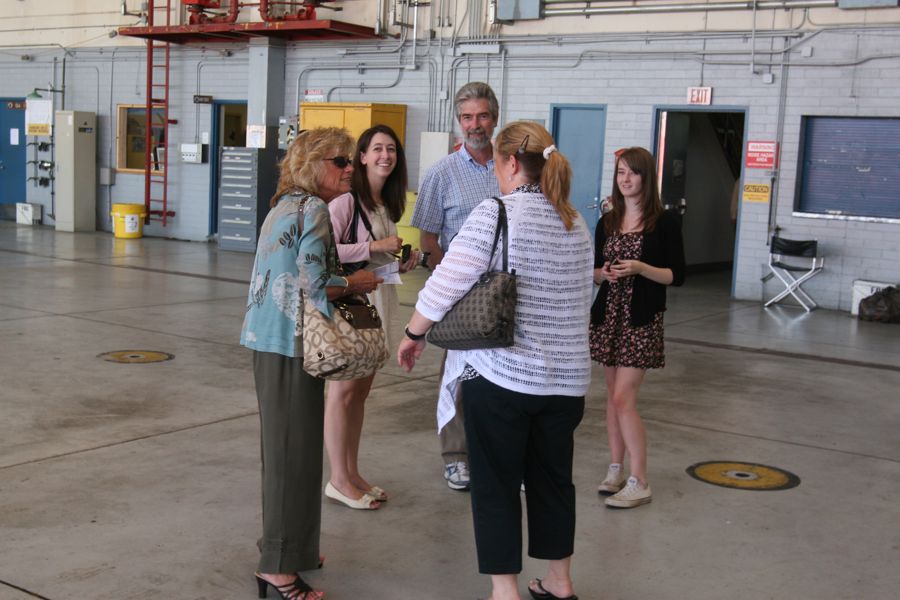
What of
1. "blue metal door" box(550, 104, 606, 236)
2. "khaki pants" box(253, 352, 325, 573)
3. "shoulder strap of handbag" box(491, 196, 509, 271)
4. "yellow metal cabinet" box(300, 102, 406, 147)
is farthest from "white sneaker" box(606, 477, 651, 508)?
"yellow metal cabinet" box(300, 102, 406, 147)

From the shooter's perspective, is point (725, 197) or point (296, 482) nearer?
point (296, 482)

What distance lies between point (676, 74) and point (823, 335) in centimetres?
412

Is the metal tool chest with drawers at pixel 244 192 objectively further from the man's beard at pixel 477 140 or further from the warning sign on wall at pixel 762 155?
the man's beard at pixel 477 140

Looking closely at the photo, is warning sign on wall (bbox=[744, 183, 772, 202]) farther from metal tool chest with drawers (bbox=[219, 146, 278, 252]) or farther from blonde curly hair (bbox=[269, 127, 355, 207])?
blonde curly hair (bbox=[269, 127, 355, 207])

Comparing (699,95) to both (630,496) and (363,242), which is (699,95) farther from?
(363,242)

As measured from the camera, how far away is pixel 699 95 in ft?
40.1

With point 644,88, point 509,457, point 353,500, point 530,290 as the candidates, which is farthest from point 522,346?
point 644,88

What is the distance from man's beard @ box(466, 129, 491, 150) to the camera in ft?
15.6

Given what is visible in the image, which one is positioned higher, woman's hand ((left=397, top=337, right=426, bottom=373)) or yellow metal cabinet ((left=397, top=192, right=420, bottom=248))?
woman's hand ((left=397, top=337, right=426, bottom=373))

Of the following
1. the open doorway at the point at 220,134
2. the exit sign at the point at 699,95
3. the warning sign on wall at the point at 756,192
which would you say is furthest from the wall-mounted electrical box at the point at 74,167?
the warning sign on wall at the point at 756,192

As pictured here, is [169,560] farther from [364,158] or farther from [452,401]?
[364,158]

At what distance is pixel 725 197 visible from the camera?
15.6 metres

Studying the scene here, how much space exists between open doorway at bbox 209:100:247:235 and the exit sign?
296 inches

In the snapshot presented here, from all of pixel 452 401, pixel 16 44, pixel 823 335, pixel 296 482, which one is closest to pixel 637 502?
pixel 452 401
